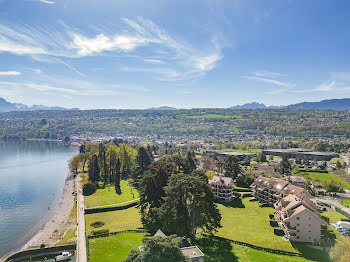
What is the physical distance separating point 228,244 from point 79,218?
1304 inches

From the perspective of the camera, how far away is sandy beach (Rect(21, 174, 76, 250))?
46553 mm

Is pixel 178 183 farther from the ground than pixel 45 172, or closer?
farther from the ground

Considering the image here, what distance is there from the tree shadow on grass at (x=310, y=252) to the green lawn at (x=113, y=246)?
1008 inches

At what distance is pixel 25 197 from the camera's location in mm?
76000

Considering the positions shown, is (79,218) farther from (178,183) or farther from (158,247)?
(158,247)

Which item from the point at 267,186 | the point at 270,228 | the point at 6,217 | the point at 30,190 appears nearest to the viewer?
the point at 270,228

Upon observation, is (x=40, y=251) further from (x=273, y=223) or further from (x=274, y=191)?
(x=274, y=191)

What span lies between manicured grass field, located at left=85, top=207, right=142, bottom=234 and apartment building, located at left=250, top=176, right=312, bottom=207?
33.0 m

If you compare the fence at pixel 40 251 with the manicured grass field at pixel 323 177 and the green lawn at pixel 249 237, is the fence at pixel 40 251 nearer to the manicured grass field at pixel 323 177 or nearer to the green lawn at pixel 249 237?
the green lawn at pixel 249 237

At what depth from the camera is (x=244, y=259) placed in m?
35.4

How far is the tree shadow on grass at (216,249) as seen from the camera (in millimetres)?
34969

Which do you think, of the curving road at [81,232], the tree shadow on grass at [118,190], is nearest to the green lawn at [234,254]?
the curving road at [81,232]

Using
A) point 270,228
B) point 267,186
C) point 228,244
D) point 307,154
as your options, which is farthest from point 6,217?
point 307,154

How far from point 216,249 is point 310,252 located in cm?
1469
